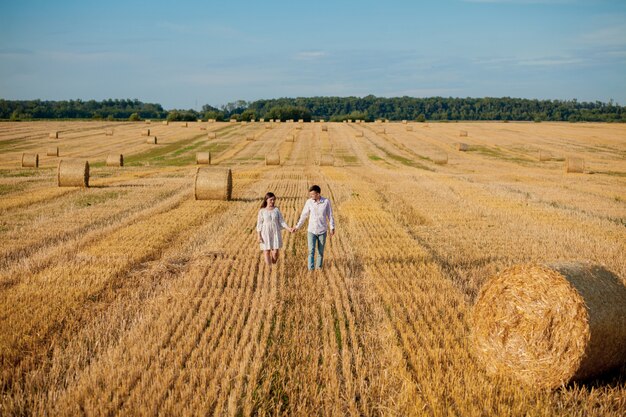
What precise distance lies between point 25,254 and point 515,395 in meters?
9.98

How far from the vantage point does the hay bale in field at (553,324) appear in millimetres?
6062

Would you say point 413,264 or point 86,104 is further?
point 86,104

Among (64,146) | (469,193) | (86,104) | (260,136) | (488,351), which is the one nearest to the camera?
(488,351)

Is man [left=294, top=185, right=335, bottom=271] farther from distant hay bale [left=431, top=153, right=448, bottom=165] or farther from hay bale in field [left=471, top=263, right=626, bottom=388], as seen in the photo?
distant hay bale [left=431, top=153, right=448, bottom=165]

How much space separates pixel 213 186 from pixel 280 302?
12.0 m

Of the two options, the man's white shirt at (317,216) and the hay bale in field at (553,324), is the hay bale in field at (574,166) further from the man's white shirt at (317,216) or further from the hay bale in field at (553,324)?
the hay bale in field at (553,324)

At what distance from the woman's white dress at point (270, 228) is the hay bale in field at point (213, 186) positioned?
961cm

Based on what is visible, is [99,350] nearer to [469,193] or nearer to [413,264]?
[413,264]

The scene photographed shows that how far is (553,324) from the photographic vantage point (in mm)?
6297


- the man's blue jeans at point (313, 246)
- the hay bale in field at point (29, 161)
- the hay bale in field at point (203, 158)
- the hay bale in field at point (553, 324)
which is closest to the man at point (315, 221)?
the man's blue jeans at point (313, 246)

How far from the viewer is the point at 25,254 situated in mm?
11703

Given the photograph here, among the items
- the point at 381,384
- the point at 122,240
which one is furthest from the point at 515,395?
the point at 122,240

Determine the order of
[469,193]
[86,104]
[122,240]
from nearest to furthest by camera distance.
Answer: [122,240]
[469,193]
[86,104]

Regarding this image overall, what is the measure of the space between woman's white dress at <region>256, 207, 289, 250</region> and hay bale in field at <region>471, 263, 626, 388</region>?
4.88m
